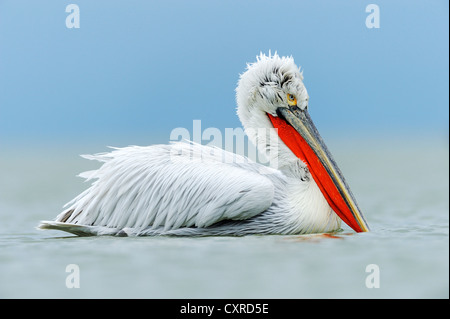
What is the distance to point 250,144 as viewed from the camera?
7023 mm

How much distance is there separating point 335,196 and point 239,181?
3.37 feet

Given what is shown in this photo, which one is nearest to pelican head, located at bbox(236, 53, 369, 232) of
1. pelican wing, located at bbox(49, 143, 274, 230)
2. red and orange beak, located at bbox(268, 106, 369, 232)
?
red and orange beak, located at bbox(268, 106, 369, 232)

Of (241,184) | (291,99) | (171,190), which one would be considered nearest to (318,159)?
→ (291,99)

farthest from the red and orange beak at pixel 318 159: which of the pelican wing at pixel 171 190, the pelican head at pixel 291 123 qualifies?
the pelican wing at pixel 171 190

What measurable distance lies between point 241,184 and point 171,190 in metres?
0.70

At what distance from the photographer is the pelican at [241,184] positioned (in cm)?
620

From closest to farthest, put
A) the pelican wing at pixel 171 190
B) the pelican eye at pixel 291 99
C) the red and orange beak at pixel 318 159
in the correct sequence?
the pelican wing at pixel 171 190, the red and orange beak at pixel 318 159, the pelican eye at pixel 291 99

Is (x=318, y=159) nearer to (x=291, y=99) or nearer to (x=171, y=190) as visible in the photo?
(x=291, y=99)

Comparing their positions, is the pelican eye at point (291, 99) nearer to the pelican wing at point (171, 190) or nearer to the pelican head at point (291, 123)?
the pelican head at point (291, 123)

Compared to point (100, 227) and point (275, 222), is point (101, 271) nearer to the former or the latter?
point (100, 227)

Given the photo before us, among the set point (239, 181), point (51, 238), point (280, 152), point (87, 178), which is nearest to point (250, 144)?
point (280, 152)

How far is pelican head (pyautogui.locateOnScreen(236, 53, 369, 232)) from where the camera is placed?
21.5 feet

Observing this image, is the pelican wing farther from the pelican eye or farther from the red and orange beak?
the pelican eye

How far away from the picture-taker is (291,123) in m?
6.74
